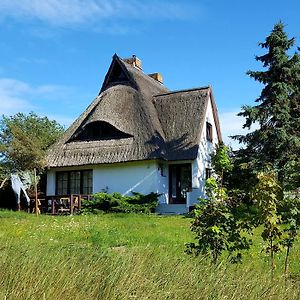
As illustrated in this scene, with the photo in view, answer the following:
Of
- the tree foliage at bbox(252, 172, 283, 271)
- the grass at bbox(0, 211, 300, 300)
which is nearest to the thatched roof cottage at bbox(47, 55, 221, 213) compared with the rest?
the tree foliage at bbox(252, 172, 283, 271)

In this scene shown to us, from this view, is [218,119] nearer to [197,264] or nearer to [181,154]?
[181,154]

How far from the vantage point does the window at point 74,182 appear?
26.9m

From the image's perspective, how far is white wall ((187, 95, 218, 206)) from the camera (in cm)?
2448

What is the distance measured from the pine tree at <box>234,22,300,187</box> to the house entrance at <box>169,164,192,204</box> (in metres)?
3.66

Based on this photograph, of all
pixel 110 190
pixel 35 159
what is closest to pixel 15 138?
pixel 35 159

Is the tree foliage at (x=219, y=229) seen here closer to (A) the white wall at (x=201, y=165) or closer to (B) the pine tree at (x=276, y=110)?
(B) the pine tree at (x=276, y=110)

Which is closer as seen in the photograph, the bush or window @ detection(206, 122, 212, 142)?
the bush

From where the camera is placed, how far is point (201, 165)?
83.9 ft

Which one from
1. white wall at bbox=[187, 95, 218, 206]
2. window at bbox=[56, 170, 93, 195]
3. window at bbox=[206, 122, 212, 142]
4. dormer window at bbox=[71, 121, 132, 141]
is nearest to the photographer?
white wall at bbox=[187, 95, 218, 206]

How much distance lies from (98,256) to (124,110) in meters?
22.5

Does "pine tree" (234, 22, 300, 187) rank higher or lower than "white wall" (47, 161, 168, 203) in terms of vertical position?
higher

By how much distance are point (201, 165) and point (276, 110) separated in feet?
18.0

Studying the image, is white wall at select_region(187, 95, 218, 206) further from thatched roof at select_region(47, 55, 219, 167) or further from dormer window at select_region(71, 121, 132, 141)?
dormer window at select_region(71, 121, 132, 141)

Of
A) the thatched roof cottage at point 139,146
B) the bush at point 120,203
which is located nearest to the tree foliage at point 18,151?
the thatched roof cottage at point 139,146
